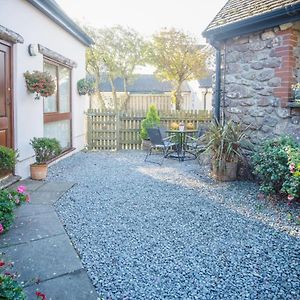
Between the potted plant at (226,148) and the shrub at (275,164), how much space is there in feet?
2.50

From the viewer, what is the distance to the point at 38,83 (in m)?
6.18

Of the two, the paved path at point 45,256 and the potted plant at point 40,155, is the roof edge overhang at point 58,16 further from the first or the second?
the paved path at point 45,256

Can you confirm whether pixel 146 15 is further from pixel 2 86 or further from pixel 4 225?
pixel 4 225

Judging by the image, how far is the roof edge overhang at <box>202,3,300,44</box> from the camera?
5.27 meters

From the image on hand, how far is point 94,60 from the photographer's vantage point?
17.8 meters

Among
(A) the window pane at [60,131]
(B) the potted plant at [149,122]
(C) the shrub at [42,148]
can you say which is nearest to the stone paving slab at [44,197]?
(C) the shrub at [42,148]

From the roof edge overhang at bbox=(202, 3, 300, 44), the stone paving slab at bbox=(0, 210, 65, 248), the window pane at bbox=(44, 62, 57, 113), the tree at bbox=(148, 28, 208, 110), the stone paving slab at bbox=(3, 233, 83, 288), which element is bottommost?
the stone paving slab at bbox=(3, 233, 83, 288)

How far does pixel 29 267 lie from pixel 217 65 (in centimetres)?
551

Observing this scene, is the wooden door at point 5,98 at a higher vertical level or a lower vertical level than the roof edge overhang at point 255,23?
lower

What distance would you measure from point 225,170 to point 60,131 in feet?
14.8

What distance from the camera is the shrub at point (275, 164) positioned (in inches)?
184

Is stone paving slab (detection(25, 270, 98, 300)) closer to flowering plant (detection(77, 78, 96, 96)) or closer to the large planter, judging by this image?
the large planter

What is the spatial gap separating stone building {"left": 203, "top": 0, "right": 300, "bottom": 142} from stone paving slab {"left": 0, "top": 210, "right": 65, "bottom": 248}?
3.86 metres

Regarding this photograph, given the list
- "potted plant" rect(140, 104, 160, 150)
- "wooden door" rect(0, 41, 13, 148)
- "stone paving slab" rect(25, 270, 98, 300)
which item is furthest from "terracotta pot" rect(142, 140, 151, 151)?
"stone paving slab" rect(25, 270, 98, 300)
